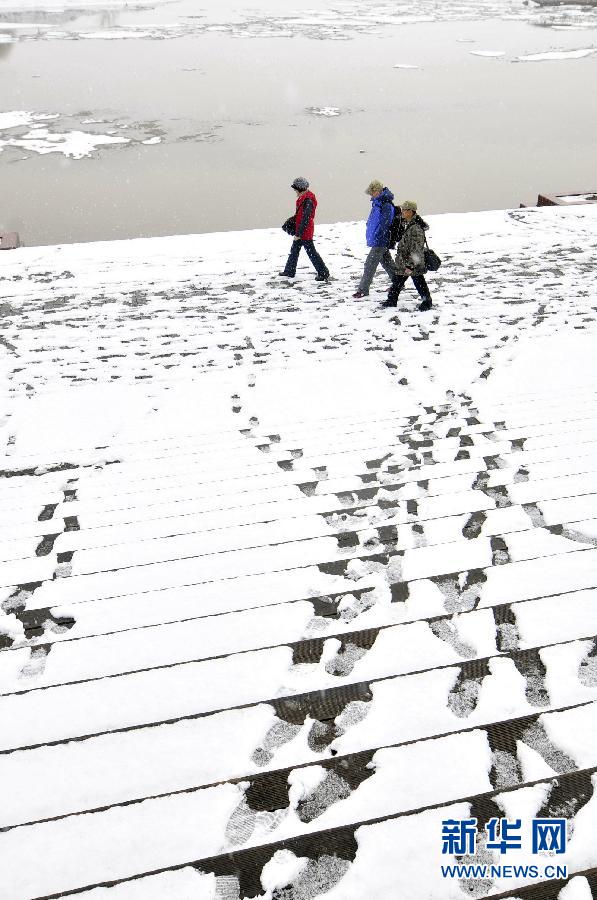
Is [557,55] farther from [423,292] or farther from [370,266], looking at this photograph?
[423,292]

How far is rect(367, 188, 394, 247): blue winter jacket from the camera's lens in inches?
280

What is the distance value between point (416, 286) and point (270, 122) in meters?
20.5

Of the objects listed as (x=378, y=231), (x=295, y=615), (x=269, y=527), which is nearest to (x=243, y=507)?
(x=269, y=527)

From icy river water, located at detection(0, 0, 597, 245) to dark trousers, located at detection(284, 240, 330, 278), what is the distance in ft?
25.4

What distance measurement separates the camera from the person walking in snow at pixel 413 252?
22.0 feet

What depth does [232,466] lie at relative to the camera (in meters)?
3.93

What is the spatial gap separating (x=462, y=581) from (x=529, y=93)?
32092mm

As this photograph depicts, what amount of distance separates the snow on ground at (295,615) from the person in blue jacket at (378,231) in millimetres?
1823

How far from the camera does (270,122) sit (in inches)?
961

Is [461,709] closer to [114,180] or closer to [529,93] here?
[114,180]

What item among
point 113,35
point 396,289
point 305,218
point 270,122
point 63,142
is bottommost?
point 396,289

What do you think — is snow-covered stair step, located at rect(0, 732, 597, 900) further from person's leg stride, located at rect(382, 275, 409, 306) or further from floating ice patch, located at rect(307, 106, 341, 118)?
floating ice patch, located at rect(307, 106, 341, 118)

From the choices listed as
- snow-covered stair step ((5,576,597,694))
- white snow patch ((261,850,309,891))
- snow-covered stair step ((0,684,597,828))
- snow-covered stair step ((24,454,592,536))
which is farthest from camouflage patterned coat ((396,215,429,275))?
white snow patch ((261,850,309,891))

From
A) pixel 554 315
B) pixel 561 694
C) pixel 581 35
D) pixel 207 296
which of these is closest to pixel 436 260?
pixel 554 315
